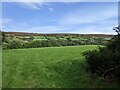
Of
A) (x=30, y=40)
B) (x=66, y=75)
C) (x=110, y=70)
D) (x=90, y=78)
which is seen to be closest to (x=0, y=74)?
(x=66, y=75)

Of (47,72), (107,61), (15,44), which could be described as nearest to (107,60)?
(107,61)

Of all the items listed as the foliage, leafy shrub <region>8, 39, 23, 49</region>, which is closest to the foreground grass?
the foliage

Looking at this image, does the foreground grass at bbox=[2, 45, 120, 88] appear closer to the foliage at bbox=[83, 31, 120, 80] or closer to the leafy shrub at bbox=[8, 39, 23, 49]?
the foliage at bbox=[83, 31, 120, 80]

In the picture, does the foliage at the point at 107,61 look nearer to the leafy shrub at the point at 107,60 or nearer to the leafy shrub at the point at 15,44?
the leafy shrub at the point at 107,60

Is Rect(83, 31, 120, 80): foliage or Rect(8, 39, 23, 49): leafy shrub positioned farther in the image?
Rect(8, 39, 23, 49): leafy shrub

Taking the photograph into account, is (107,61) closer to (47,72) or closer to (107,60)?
(107,60)

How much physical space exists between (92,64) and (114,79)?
1025mm

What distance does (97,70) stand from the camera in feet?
34.9

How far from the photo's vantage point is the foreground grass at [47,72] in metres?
10.6

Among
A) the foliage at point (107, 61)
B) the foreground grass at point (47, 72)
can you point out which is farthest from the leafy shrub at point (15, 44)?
the foliage at point (107, 61)

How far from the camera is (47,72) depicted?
11969 mm

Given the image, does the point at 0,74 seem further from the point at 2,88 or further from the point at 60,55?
the point at 60,55

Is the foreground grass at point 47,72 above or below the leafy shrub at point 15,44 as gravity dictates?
below

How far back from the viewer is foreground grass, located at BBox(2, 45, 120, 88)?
10602mm
